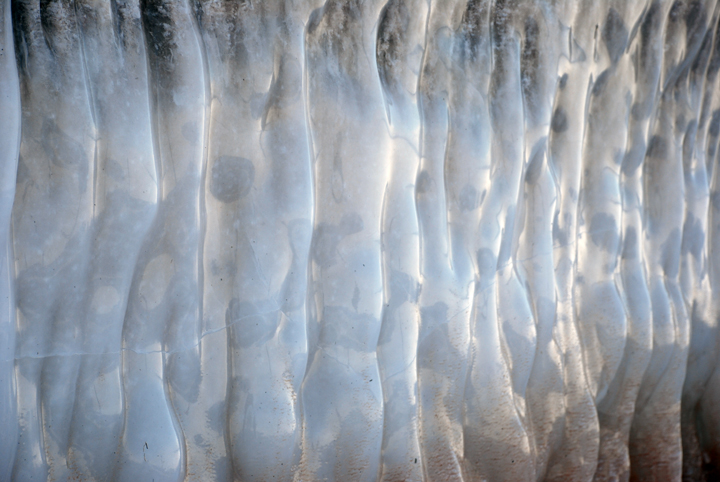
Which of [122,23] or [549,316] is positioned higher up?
[122,23]

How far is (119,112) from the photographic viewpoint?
0.61 meters

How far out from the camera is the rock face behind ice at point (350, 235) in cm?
61

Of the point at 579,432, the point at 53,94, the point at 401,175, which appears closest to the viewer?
the point at 53,94

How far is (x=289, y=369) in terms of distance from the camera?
2.25 feet

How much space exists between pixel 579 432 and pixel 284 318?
1.68 feet

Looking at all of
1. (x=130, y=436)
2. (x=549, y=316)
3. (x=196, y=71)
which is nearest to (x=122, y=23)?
(x=196, y=71)

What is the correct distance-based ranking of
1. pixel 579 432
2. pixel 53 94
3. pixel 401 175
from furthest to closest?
pixel 579 432 < pixel 401 175 < pixel 53 94

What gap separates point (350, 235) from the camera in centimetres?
70

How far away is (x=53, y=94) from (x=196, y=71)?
0.51 feet

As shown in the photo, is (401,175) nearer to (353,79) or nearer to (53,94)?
(353,79)

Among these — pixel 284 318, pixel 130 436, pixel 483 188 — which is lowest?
pixel 130 436

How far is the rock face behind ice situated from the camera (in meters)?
0.61

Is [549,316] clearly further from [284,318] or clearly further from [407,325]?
[284,318]

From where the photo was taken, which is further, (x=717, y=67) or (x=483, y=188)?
(x=717, y=67)
